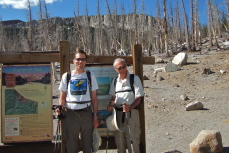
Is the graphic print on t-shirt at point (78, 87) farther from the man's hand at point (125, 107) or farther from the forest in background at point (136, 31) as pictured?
the forest in background at point (136, 31)

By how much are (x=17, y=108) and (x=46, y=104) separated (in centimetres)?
48

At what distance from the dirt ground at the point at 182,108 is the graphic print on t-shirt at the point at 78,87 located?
3.09 meters

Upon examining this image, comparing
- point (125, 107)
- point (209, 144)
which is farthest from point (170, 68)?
point (125, 107)

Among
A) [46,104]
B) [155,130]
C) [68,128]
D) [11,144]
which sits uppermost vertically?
[46,104]

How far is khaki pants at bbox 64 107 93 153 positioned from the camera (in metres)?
3.76

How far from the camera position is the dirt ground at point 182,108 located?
22.5 ft

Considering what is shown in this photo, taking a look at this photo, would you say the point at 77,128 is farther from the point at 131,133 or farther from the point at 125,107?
the point at 131,133

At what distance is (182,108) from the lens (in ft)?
32.8

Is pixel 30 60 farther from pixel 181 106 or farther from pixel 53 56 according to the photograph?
pixel 181 106

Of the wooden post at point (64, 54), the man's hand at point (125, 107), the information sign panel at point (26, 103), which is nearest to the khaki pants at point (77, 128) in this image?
the man's hand at point (125, 107)

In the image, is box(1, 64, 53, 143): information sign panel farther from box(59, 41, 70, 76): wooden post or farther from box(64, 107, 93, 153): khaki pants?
box(64, 107, 93, 153): khaki pants

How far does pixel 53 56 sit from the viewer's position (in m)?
4.39

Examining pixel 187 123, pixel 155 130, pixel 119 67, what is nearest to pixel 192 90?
pixel 187 123

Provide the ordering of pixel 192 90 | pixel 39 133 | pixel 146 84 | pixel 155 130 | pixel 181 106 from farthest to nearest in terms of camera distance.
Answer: pixel 146 84 < pixel 192 90 < pixel 181 106 < pixel 155 130 < pixel 39 133
